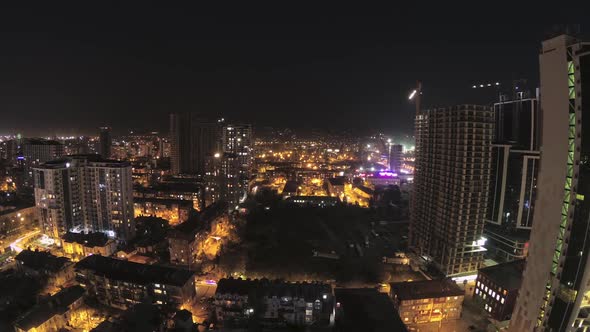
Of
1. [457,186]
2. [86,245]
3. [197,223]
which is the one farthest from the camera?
[197,223]

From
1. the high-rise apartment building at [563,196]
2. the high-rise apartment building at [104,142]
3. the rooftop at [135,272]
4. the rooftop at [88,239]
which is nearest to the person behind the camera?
the high-rise apartment building at [563,196]

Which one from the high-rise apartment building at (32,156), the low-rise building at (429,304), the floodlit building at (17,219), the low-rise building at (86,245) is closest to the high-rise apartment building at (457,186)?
the low-rise building at (429,304)

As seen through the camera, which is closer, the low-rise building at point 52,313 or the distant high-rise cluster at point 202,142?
the low-rise building at point 52,313

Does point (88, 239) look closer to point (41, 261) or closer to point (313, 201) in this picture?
point (41, 261)

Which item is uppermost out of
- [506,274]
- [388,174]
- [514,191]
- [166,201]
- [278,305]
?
[514,191]

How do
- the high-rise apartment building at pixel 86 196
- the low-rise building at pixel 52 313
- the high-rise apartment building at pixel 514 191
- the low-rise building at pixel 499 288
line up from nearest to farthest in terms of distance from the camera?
the low-rise building at pixel 52 313 < the low-rise building at pixel 499 288 < the high-rise apartment building at pixel 514 191 < the high-rise apartment building at pixel 86 196

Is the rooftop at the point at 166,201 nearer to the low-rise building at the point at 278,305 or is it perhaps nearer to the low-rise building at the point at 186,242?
the low-rise building at the point at 186,242

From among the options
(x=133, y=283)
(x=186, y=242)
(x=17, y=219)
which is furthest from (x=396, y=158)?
(x=17, y=219)
